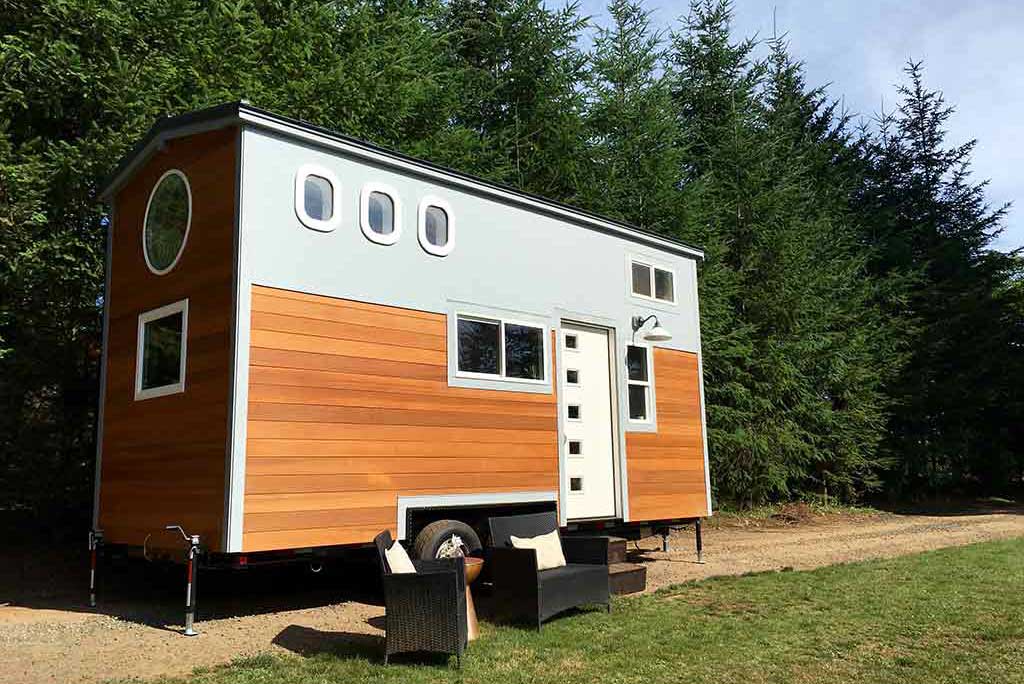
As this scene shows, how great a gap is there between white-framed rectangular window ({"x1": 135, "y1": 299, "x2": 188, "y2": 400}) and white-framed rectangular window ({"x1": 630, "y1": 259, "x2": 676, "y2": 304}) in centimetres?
507

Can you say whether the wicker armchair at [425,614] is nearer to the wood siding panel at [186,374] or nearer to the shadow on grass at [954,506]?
the wood siding panel at [186,374]

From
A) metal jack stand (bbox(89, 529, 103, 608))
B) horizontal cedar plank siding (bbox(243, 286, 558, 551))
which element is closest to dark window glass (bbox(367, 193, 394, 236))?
horizontal cedar plank siding (bbox(243, 286, 558, 551))

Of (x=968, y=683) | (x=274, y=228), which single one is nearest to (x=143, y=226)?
(x=274, y=228)

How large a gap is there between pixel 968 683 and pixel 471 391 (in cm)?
453

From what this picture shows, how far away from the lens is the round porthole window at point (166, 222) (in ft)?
23.8

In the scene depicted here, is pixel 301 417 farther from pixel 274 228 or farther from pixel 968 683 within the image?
pixel 968 683

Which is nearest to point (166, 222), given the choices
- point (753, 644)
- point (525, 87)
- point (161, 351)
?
point (161, 351)

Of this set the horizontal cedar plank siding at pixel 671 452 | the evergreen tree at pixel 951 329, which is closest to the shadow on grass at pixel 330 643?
the horizontal cedar plank siding at pixel 671 452

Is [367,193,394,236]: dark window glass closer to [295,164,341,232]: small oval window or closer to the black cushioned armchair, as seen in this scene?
[295,164,341,232]: small oval window

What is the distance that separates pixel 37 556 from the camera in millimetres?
9812

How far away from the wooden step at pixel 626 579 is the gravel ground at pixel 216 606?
45 cm

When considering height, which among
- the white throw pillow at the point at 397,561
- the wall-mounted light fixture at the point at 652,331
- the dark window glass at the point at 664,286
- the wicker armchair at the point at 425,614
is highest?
the dark window glass at the point at 664,286

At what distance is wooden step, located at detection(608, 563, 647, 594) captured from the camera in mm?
7459

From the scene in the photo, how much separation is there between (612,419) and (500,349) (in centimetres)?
187
